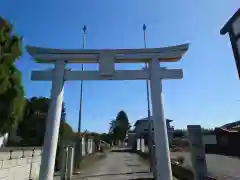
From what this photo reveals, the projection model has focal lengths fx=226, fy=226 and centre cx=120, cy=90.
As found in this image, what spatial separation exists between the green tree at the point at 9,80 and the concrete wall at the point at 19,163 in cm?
110

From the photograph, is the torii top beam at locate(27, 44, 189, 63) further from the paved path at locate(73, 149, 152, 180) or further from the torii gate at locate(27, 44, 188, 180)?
the paved path at locate(73, 149, 152, 180)

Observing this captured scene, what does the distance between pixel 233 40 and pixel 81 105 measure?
15.3 metres

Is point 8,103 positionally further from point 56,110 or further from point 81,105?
point 81,105

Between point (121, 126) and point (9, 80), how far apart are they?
2928 inches

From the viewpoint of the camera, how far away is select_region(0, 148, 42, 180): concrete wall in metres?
8.44

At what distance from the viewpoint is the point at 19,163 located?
9758 mm

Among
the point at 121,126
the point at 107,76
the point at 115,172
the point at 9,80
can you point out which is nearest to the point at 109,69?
the point at 107,76

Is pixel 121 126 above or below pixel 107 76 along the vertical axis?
above

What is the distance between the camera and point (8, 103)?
26.5 feet

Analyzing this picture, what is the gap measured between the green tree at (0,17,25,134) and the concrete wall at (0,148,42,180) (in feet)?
3.61

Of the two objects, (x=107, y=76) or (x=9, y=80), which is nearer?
(x=9, y=80)

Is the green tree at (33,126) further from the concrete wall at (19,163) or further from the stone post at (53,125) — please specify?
the stone post at (53,125)

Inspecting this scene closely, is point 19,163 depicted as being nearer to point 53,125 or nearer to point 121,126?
point 53,125

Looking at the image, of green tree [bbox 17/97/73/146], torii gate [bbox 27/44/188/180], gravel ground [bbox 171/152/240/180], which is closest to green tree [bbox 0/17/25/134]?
torii gate [bbox 27/44/188/180]
